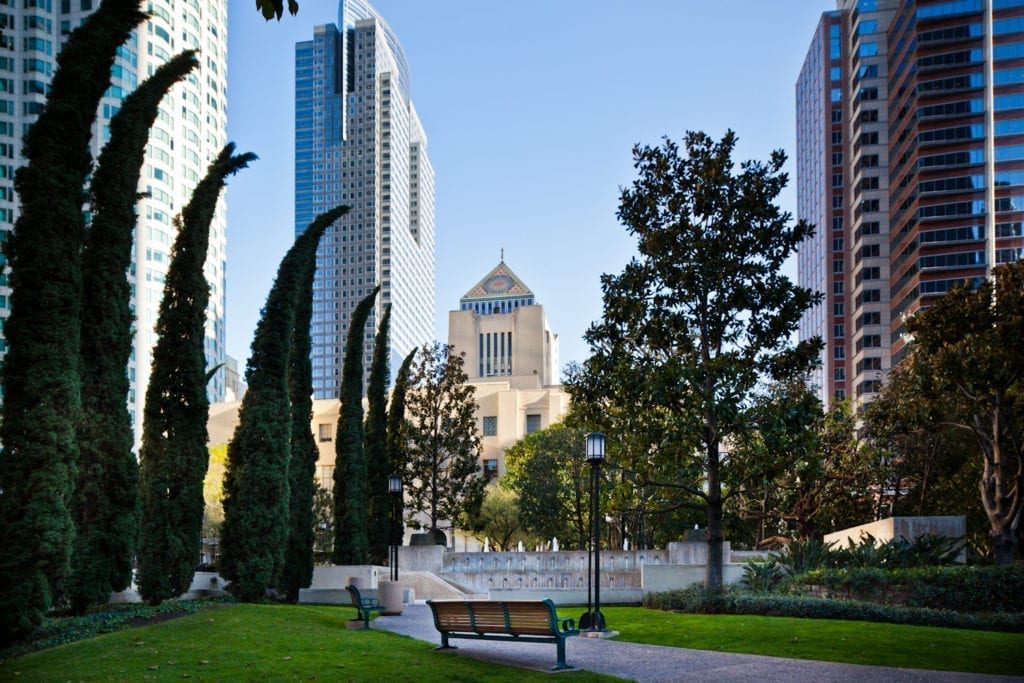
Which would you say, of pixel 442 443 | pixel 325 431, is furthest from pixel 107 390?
pixel 325 431

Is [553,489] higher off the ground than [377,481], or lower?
lower

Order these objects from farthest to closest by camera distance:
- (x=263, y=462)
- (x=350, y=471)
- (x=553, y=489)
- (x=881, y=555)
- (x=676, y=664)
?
(x=553, y=489) < (x=350, y=471) < (x=263, y=462) < (x=881, y=555) < (x=676, y=664)

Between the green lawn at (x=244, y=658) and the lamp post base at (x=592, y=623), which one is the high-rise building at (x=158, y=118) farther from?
the lamp post base at (x=592, y=623)

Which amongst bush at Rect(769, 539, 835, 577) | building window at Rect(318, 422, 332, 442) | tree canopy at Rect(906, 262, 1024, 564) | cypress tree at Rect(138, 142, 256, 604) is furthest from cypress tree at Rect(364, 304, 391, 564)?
building window at Rect(318, 422, 332, 442)

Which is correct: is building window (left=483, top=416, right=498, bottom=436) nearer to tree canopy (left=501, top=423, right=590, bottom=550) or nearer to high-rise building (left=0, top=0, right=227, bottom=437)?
tree canopy (left=501, top=423, right=590, bottom=550)

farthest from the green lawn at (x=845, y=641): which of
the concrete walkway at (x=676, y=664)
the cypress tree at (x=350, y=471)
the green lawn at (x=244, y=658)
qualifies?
the cypress tree at (x=350, y=471)

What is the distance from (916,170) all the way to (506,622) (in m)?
89.9

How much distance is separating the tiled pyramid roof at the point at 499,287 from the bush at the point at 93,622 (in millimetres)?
157656

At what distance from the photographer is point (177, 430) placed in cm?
2369

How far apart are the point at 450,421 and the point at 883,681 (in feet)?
113

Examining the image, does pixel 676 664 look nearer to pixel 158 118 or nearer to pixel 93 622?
pixel 93 622

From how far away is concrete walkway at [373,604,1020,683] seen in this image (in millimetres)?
12938

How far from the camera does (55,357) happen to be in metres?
17.5

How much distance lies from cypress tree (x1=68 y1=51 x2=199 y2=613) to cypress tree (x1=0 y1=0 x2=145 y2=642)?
2096 millimetres
